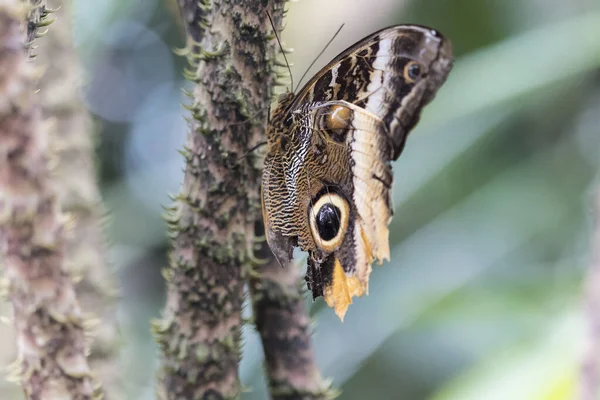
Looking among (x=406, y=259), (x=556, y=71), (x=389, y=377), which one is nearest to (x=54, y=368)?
(x=406, y=259)

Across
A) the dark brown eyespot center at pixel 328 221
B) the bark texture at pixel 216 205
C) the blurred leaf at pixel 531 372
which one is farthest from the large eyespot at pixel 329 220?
the blurred leaf at pixel 531 372

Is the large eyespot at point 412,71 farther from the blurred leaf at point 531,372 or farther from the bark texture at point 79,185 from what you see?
the blurred leaf at point 531,372

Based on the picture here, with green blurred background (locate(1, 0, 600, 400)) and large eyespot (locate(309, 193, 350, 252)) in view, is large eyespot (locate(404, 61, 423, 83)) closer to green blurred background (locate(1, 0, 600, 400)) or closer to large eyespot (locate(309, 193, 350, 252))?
large eyespot (locate(309, 193, 350, 252))

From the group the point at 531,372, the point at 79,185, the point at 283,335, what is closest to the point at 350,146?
the point at 283,335

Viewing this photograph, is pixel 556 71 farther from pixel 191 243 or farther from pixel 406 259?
pixel 191 243

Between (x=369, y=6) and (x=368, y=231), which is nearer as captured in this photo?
(x=368, y=231)

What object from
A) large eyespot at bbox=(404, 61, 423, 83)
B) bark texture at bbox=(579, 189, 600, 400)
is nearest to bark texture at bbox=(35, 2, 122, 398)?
large eyespot at bbox=(404, 61, 423, 83)
